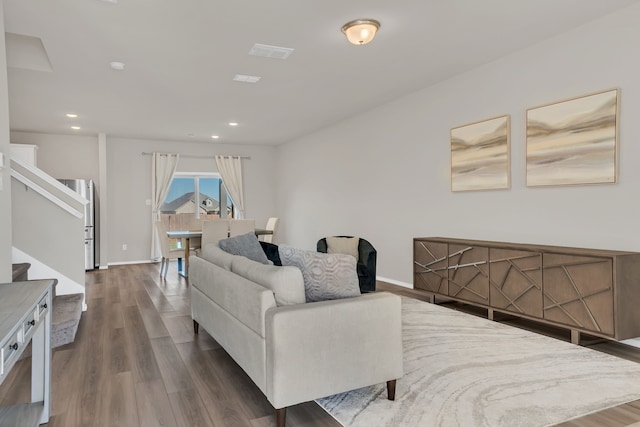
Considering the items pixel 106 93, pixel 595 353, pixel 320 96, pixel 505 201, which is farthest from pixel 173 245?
pixel 595 353

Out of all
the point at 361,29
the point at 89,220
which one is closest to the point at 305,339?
the point at 361,29

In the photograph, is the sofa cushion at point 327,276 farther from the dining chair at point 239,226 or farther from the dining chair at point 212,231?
the dining chair at point 239,226

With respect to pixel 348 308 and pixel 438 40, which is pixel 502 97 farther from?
pixel 348 308

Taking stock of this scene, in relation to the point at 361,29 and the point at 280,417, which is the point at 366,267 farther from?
the point at 280,417

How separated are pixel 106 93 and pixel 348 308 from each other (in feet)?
15.0

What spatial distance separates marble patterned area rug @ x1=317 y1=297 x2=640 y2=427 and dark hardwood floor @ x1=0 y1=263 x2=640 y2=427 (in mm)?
143

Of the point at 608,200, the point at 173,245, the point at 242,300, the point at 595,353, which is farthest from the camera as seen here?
the point at 173,245

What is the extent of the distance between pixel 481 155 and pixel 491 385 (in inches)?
104

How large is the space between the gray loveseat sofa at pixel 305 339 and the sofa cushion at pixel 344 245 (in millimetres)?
2637

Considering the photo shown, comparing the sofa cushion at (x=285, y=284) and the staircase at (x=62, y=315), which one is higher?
the sofa cushion at (x=285, y=284)

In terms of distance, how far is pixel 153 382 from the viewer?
2639mm

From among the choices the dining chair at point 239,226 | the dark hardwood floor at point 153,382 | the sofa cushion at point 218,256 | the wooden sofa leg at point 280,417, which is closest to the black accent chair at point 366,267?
the sofa cushion at point 218,256

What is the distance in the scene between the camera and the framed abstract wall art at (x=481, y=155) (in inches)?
163

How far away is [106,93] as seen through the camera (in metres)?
5.14
